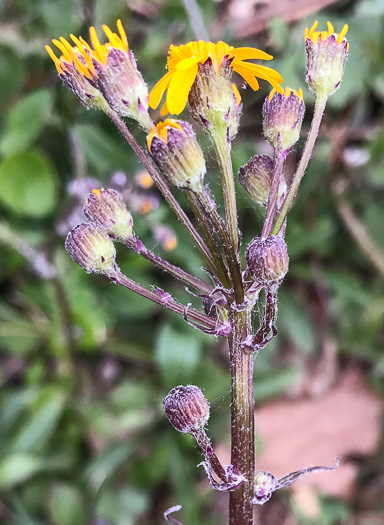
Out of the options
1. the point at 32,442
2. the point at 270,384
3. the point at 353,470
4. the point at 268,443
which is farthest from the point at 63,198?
the point at 353,470

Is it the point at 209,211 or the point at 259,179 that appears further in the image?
the point at 259,179

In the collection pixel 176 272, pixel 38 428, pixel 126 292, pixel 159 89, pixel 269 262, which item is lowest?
pixel 269 262

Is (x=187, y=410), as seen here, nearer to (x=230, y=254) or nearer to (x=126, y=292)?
(x=230, y=254)

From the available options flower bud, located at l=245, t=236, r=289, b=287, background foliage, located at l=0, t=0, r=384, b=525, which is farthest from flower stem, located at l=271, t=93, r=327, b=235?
background foliage, located at l=0, t=0, r=384, b=525

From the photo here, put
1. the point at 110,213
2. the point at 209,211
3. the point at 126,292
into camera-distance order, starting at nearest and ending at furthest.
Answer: the point at 209,211, the point at 110,213, the point at 126,292

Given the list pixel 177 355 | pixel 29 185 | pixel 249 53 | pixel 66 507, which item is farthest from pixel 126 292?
pixel 249 53

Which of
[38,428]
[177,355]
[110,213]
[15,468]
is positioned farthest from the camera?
[177,355]

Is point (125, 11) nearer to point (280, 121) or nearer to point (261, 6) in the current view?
point (261, 6)
